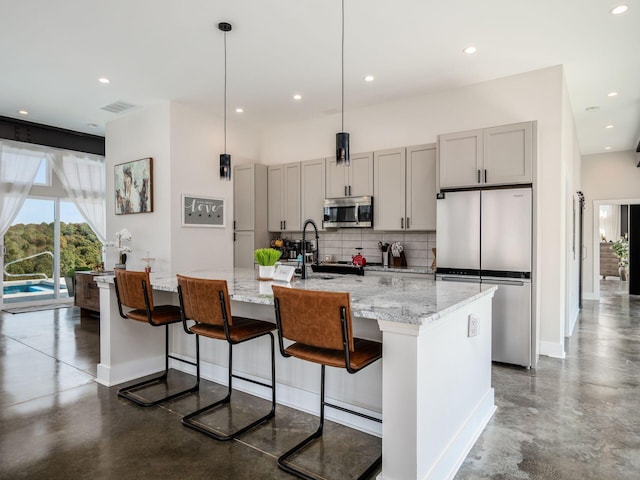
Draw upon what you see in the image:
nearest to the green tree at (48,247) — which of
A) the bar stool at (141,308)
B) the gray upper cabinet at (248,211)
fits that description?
the gray upper cabinet at (248,211)

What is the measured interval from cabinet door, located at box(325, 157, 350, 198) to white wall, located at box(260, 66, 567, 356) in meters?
0.45

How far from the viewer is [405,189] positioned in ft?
16.1

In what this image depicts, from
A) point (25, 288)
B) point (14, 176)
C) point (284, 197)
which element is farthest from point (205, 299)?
point (25, 288)

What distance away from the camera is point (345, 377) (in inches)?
102

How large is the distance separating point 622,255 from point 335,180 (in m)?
9.13

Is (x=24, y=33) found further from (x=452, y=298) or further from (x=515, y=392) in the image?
(x=515, y=392)

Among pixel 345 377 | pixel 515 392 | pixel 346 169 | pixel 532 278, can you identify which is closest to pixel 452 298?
pixel 345 377

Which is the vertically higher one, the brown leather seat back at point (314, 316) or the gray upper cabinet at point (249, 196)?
the gray upper cabinet at point (249, 196)

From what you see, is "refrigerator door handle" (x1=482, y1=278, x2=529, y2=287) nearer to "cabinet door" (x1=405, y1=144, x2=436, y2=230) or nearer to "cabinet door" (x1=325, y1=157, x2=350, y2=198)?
"cabinet door" (x1=405, y1=144, x2=436, y2=230)

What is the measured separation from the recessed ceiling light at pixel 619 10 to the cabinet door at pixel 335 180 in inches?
121

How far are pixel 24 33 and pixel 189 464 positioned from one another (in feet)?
12.7

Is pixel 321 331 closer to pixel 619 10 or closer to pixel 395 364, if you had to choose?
pixel 395 364

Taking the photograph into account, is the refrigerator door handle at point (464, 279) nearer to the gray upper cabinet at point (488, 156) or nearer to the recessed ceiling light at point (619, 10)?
the gray upper cabinet at point (488, 156)

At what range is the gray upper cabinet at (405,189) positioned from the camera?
473cm
